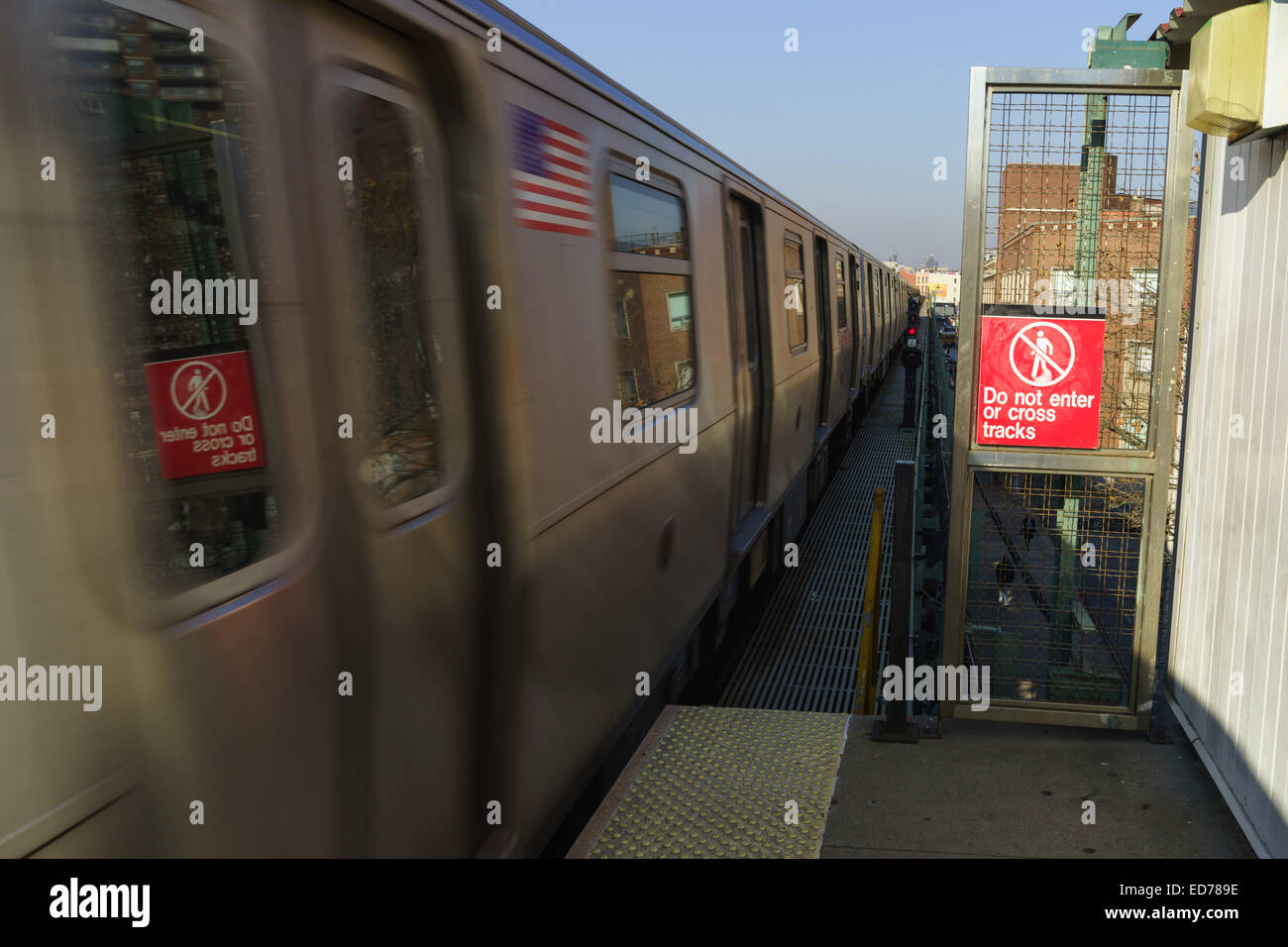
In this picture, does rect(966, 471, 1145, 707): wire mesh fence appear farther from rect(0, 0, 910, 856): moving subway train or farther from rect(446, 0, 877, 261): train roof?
rect(446, 0, 877, 261): train roof

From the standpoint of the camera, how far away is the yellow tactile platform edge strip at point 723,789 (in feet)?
9.57

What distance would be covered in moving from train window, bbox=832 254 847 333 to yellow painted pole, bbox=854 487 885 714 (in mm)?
5189

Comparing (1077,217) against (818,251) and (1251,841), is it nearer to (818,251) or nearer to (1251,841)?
(1251,841)

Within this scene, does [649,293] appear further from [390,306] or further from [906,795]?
[906,795]

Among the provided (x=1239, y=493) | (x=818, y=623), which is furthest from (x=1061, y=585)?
(x=818, y=623)

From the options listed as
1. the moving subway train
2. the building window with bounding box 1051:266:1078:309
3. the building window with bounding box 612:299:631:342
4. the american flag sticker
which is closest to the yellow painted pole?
the moving subway train

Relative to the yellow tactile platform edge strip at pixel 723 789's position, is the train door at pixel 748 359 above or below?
above

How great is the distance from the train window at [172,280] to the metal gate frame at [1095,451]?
2546mm

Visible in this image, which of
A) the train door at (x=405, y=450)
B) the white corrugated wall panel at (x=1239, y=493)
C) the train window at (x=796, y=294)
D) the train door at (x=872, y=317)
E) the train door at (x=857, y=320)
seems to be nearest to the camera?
the train door at (x=405, y=450)

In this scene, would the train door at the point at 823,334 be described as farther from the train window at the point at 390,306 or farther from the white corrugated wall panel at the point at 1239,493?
the train window at the point at 390,306

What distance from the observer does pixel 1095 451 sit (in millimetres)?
3541

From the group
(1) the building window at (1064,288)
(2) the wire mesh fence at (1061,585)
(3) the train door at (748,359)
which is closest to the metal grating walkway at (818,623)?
(3) the train door at (748,359)

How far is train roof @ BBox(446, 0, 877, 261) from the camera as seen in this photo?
8.16 ft

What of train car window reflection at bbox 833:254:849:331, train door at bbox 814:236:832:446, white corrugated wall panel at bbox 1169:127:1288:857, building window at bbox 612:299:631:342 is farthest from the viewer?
train car window reflection at bbox 833:254:849:331
